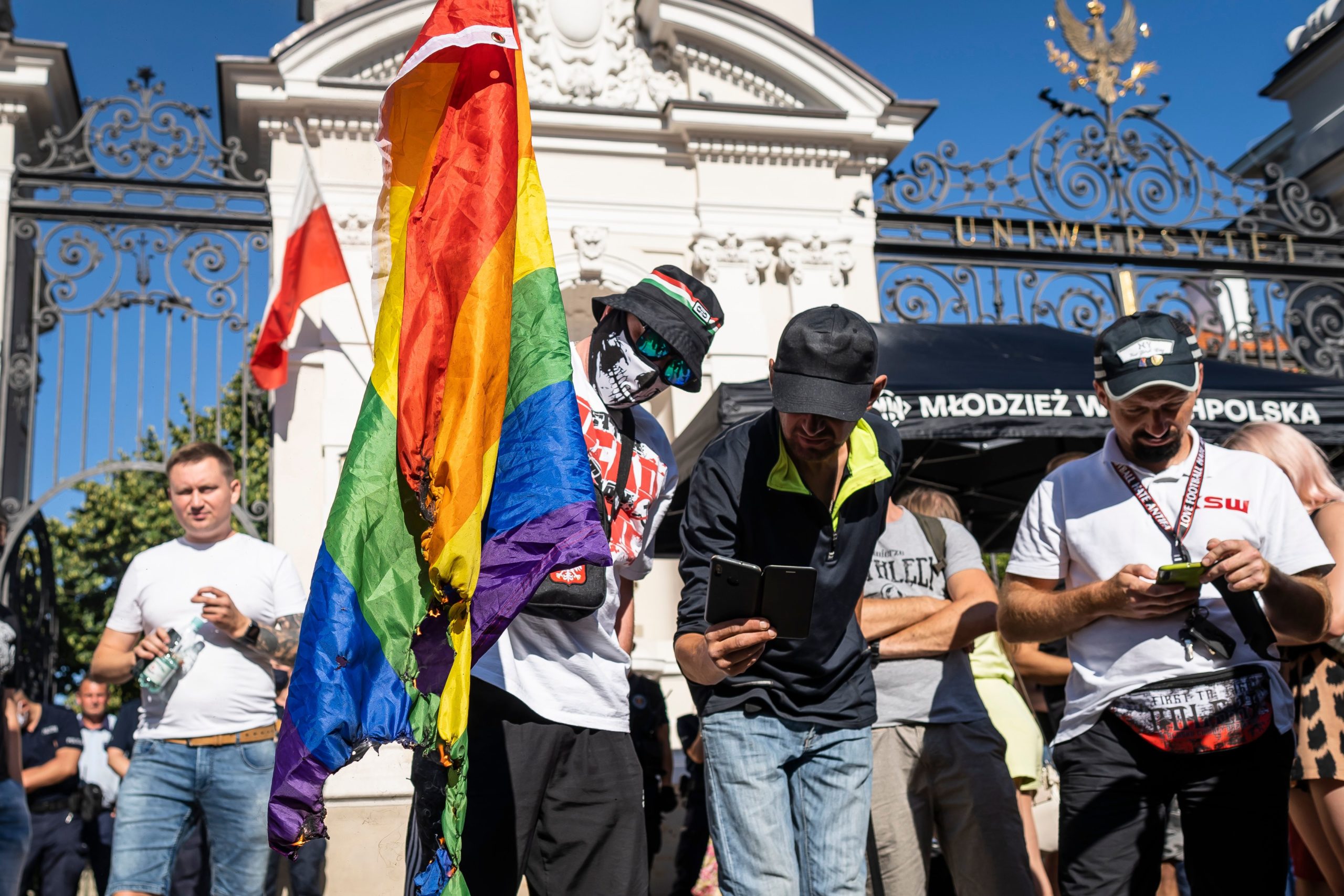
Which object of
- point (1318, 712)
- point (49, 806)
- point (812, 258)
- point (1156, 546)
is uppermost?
point (812, 258)

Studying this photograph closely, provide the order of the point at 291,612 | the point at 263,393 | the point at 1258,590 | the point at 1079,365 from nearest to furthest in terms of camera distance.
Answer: the point at 1258,590
the point at 291,612
the point at 1079,365
the point at 263,393

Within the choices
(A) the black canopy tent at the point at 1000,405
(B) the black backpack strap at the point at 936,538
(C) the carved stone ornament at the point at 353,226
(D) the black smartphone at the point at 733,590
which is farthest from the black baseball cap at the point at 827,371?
(C) the carved stone ornament at the point at 353,226

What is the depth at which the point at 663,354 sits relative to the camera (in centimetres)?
319

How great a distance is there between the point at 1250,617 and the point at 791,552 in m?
1.09

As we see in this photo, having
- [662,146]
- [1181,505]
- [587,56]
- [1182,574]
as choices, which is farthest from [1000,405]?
[587,56]

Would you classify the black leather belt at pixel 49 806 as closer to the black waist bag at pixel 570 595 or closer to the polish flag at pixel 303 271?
the polish flag at pixel 303 271

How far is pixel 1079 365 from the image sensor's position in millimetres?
6973

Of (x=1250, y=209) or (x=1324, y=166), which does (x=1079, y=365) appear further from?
(x=1324, y=166)

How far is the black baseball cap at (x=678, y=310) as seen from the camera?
10.4 feet

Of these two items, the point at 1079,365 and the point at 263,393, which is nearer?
the point at 1079,365

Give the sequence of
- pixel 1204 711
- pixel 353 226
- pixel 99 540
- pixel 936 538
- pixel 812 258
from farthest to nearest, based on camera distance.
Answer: pixel 99 540 → pixel 812 258 → pixel 353 226 → pixel 936 538 → pixel 1204 711

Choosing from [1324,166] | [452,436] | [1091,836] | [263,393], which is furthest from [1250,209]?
[452,436]

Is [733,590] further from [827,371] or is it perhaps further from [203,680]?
[203,680]

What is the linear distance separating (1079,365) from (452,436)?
17.0 feet
